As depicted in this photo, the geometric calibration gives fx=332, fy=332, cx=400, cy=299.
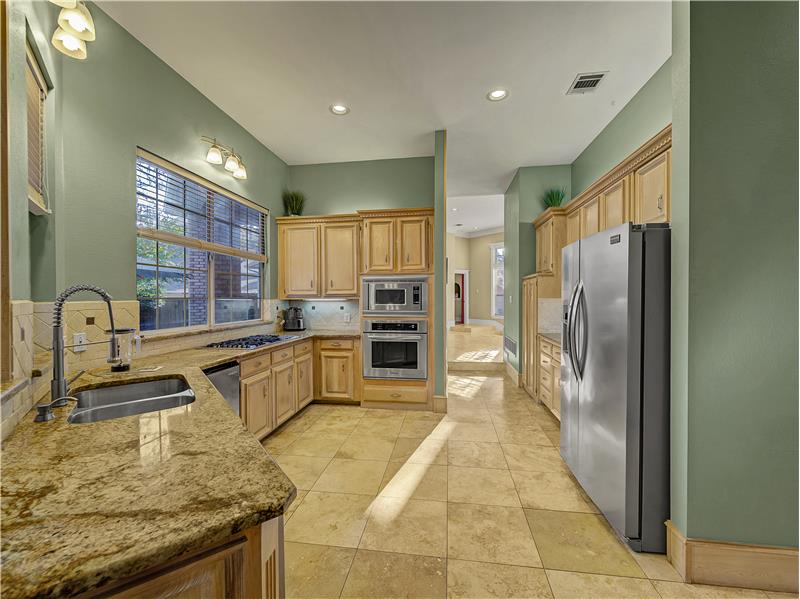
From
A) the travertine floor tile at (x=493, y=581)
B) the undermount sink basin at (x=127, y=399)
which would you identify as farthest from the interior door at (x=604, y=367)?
the undermount sink basin at (x=127, y=399)

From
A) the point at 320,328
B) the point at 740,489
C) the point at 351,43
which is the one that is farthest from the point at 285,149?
the point at 740,489

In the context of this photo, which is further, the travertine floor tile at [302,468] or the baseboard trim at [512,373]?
the baseboard trim at [512,373]

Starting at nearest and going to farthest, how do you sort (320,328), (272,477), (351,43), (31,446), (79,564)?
(79,564) < (272,477) < (31,446) < (351,43) < (320,328)

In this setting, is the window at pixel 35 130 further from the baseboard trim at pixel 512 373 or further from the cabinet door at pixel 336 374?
the baseboard trim at pixel 512 373

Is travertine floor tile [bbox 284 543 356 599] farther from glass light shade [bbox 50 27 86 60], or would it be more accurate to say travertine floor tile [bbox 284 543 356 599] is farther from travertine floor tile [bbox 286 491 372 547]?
glass light shade [bbox 50 27 86 60]

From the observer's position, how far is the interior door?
179 centimetres

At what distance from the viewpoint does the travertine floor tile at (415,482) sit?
2238 millimetres

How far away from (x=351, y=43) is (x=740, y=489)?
3.51 m

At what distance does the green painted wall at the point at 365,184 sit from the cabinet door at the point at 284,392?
229 cm

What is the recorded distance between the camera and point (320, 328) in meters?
4.59

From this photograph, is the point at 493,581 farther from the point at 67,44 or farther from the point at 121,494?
the point at 67,44

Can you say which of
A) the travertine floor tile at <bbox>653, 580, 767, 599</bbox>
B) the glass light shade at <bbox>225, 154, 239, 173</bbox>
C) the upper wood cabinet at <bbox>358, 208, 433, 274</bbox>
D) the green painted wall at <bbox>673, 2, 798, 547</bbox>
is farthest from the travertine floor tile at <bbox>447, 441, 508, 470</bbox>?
the glass light shade at <bbox>225, 154, 239, 173</bbox>

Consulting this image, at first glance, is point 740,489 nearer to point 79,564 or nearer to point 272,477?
point 272,477

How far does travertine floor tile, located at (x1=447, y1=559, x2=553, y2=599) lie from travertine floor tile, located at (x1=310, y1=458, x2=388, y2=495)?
2.61ft
